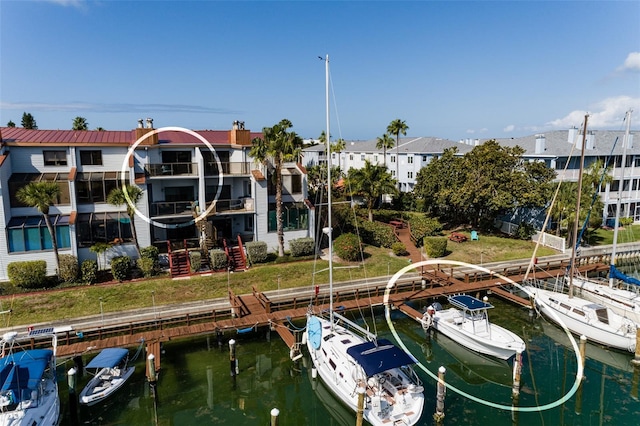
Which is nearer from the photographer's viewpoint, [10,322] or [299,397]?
[299,397]

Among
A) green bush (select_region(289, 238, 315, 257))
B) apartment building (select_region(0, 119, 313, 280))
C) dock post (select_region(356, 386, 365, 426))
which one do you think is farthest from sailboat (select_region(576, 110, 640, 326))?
apartment building (select_region(0, 119, 313, 280))

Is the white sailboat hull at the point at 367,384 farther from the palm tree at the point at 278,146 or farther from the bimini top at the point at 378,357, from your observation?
the palm tree at the point at 278,146

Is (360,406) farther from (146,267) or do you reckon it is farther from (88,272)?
(88,272)

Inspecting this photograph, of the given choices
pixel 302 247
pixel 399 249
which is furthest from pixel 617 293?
pixel 302 247

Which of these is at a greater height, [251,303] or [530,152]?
[530,152]

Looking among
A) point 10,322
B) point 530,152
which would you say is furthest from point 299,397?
point 530,152

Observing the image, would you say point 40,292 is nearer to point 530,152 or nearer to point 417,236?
point 417,236

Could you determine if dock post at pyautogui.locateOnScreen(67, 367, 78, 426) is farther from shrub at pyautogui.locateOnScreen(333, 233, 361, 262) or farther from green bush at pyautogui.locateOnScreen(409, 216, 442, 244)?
green bush at pyautogui.locateOnScreen(409, 216, 442, 244)

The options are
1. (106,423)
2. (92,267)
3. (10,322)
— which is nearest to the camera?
(106,423)
